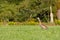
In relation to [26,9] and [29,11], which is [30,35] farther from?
[26,9]

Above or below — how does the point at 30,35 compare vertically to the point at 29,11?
above

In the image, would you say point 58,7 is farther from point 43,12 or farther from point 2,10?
point 2,10

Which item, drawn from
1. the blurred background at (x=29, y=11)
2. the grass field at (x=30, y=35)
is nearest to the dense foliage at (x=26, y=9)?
the blurred background at (x=29, y=11)

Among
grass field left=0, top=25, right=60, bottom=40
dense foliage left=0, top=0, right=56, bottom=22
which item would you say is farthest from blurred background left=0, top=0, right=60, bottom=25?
grass field left=0, top=25, right=60, bottom=40

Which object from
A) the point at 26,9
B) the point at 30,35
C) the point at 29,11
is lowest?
the point at 29,11

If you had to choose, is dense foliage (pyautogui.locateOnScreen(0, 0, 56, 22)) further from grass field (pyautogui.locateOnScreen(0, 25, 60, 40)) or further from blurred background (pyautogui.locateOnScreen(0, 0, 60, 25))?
grass field (pyautogui.locateOnScreen(0, 25, 60, 40))

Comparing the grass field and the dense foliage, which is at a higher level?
the grass field

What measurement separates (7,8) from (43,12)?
4.55 metres

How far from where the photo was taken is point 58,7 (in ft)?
101

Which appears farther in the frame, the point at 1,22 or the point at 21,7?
the point at 21,7

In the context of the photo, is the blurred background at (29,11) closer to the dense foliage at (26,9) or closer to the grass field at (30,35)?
the dense foliage at (26,9)

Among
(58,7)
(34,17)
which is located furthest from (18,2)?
(58,7)

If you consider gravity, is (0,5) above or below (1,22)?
above

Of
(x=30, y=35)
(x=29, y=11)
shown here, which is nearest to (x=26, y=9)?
(x=29, y=11)
